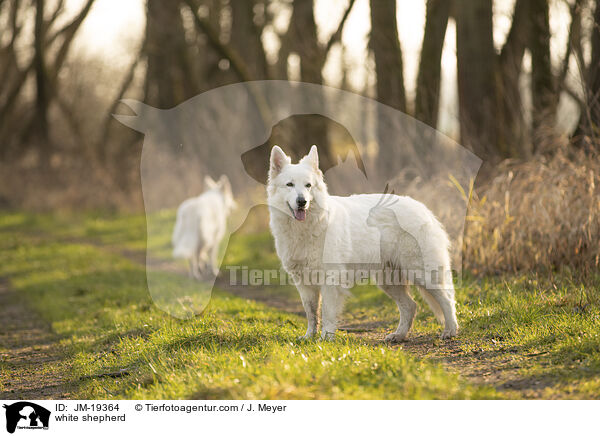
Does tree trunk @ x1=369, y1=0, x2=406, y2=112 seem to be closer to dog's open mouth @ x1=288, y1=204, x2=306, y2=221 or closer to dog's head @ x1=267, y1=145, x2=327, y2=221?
dog's head @ x1=267, y1=145, x2=327, y2=221

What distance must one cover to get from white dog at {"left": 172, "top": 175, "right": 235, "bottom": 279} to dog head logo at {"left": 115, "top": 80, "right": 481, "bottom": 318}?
17.4 inches

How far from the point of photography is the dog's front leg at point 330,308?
18.5ft

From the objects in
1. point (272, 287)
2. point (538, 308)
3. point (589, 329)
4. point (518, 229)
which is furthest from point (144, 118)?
point (589, 329)

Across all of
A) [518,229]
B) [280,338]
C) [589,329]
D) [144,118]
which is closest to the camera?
[589,329]

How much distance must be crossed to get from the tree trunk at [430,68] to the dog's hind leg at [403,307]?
5.29 m

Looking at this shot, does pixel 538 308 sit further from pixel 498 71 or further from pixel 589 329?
pixel 498 71

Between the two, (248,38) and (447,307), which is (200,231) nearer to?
(447,307)

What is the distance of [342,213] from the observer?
19.4 feet

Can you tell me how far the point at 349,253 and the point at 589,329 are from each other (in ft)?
7.01

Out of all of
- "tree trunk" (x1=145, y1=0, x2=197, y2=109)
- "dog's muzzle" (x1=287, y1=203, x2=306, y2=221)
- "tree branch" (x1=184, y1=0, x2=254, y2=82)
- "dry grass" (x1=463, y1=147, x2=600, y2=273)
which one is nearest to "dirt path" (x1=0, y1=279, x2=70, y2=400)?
"dog's muzzle" (x1=287, y1=203, x2=306, y2=221)

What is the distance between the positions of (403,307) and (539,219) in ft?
8.67

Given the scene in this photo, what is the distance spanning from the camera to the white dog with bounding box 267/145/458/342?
223 inches
